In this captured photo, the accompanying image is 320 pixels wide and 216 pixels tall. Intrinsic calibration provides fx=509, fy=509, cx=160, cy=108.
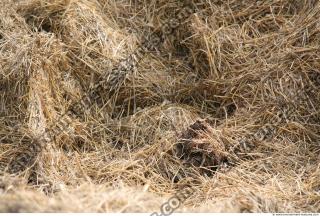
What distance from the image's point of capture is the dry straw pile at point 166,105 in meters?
2.78

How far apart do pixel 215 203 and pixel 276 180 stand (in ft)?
1.48

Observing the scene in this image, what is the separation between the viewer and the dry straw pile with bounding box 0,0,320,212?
278cm

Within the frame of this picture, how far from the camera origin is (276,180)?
283 cm

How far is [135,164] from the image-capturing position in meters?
2.97

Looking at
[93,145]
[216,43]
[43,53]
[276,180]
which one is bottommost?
[276,180]

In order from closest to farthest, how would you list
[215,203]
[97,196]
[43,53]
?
[97,196]
[215,203]
[43,53]

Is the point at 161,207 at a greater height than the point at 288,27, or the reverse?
the point at 288,27

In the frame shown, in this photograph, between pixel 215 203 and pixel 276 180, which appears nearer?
pixel 215 203

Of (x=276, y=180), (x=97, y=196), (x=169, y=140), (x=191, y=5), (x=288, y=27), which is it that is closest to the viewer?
(x=97, y=196)

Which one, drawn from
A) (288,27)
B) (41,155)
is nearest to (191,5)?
(288,27)

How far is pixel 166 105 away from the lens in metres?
3.38

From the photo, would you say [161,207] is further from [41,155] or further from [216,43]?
[216,43]

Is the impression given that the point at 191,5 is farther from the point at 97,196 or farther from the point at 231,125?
the point at 97,196

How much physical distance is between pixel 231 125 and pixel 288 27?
2.82ft
